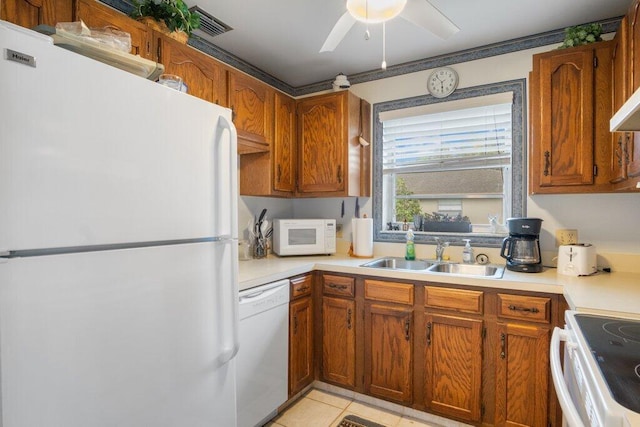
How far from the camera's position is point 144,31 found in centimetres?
170

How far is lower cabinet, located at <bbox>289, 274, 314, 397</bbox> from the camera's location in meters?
2.19

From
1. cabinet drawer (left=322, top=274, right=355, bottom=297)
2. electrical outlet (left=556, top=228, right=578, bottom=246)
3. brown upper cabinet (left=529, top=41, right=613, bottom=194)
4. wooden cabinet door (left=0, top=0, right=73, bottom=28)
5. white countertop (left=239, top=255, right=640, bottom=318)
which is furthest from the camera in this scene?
cabinet drawer (left=322, top=274, right=355, bottom=297)

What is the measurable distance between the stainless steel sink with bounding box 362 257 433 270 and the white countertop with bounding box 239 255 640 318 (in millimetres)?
128

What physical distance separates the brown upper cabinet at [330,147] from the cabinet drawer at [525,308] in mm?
1331

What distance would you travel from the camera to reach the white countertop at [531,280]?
140cm

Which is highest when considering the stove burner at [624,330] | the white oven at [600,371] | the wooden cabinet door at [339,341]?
the stove burner at [624,330]

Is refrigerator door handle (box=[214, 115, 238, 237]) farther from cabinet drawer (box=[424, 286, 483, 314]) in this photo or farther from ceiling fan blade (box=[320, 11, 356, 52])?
cabinet drawer (box=[424, 286, 483, 314])

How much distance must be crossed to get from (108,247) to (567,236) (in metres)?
2.55

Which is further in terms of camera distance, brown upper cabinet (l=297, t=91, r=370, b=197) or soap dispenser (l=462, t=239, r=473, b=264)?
brown upper cabinet (l=297, t=91, r=370, b=197)

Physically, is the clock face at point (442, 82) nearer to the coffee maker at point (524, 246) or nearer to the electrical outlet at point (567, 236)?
the coffee maker at point (524, 246)

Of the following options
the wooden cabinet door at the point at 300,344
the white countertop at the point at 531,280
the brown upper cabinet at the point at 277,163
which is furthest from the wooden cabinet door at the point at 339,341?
the brown upper cabinet at the point at 277,163

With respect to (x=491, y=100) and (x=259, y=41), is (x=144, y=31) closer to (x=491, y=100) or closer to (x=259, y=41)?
(x=259, y=41)

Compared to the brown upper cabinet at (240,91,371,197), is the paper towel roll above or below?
below

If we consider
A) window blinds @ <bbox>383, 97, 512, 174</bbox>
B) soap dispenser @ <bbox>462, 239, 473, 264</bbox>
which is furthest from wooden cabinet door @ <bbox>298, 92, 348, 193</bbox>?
soap dispenser @ <bbox>462, 239, 473, 264</bbox>
